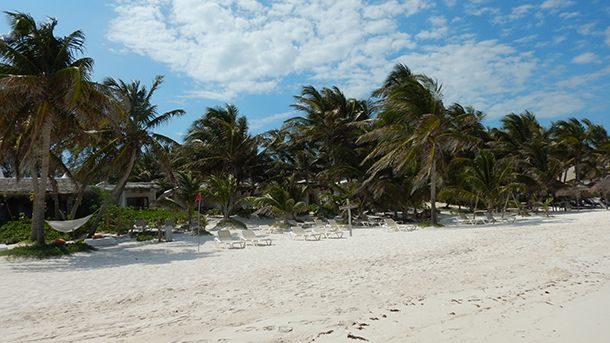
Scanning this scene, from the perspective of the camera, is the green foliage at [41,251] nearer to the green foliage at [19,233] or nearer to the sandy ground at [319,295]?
the sandy ground at [319,295]

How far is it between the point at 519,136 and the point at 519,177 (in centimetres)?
550

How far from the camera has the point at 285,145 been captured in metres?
28.8

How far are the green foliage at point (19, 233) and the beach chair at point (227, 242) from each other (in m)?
5.68

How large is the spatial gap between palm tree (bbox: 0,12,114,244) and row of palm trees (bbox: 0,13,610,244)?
4cm

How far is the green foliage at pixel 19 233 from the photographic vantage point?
16.1m

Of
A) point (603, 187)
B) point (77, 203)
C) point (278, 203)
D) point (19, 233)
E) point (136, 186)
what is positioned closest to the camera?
point (19, 233)

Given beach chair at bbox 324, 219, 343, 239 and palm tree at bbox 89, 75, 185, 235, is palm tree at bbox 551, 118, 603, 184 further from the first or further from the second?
palm tree at bbox 89, 75, 185, 235

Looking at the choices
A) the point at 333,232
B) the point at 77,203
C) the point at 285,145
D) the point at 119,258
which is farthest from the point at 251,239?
the point at 285,145

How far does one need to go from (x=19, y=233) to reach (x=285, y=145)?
52.0ft

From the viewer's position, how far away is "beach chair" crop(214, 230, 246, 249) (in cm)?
1448

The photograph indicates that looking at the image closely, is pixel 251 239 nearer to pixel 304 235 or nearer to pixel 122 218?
pixel 304 235

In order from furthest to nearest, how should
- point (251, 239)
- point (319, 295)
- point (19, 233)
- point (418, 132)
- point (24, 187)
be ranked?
point (24, 187), point (418, 132), point (19, 233), point (251, 239), point (319, 295)

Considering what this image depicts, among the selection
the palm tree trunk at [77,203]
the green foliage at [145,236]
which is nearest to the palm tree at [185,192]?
the green foliage at [145,236]

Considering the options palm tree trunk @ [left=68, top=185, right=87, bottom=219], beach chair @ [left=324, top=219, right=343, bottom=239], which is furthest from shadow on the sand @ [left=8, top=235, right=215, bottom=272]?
beach chair @ [left=324, top=219, right=343, bottom=239]
